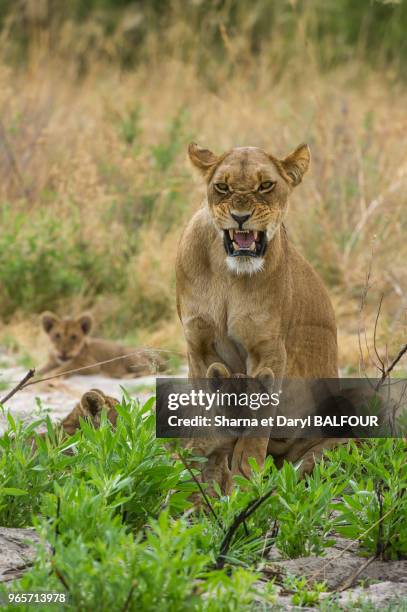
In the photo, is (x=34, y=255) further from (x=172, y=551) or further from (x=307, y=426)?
(x=172, y=551)

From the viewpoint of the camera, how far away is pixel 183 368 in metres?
8.59

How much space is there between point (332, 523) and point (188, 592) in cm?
119

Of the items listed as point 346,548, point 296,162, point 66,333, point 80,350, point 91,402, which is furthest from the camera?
point 80,350

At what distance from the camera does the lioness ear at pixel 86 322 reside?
31.0 ft

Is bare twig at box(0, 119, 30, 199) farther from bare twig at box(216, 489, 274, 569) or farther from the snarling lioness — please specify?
bare twig at box(216, 489, 274, 569)

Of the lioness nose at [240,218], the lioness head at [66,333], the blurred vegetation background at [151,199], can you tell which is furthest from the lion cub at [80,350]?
the lioness nose at [240,218]

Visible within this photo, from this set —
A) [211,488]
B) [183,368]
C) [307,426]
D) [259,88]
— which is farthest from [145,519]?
[259,88]

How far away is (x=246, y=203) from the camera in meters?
4.78

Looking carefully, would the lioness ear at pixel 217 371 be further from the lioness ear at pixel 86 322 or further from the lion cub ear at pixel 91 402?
the lioness ear at pixel 86 322

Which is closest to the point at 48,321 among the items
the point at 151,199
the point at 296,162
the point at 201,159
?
the point at 151,199

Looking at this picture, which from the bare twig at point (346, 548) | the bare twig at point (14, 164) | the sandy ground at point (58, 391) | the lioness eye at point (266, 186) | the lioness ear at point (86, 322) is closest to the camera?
the bare twig at point (346, 548)

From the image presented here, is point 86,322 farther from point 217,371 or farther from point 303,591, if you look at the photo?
point 303,591

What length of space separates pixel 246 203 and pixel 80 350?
4.81m

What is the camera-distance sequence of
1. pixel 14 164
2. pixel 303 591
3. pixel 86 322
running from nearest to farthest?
pixel 303 591
pixel 86 322
pixel 14 164
